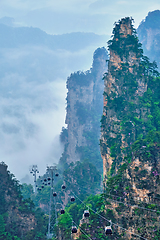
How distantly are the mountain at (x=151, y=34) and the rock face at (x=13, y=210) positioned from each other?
190 feet

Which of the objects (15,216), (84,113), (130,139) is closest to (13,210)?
(15,216)

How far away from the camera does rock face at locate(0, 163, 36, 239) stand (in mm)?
36031

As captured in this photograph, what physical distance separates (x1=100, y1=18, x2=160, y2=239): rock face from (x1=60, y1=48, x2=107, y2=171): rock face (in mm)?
37684

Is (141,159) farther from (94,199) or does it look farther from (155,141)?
(94,199)

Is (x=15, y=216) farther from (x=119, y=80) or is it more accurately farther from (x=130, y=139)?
(x=119, y=80)

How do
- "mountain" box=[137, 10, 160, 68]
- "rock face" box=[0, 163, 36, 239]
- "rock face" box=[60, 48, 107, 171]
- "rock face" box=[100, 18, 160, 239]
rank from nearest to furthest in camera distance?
"rock face" box=[100, 18, 160, 239]
"rock face" box=[0, 163, 36, 239]
"rock face" box=[60, 48, 107, 171]
"mountain" box=[137, 10, 160, 68]

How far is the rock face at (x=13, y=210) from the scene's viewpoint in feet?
118

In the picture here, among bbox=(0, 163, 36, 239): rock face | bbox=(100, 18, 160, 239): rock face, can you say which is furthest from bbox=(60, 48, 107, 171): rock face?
bbox=(100, 18, 160, 239): rock face

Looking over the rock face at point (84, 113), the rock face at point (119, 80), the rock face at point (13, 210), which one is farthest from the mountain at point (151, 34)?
the rock face at point (13, 210)

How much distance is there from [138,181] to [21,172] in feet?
369

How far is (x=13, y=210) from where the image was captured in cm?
3691

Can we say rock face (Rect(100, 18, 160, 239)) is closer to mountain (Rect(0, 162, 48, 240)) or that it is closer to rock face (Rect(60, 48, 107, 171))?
mountain (Rect(0, 162, 48, 240))

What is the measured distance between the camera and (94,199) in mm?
38812

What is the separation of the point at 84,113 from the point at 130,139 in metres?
48.5
